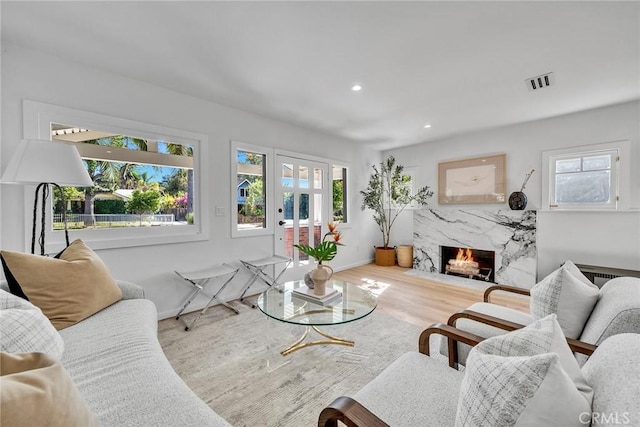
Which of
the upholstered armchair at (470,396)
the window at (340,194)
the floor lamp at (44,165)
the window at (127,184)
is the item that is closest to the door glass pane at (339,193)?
the window at (340,194)

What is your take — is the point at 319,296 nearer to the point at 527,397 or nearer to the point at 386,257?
the point at 527,397

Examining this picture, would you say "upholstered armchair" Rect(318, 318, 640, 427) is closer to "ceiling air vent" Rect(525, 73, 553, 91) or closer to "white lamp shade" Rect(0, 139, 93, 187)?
"white lamp shade" Rect(0, 139, 93, 187)

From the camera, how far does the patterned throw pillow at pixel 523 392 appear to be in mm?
629

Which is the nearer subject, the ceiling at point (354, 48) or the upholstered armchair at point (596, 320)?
the upholstered armchair at point (596, 320)

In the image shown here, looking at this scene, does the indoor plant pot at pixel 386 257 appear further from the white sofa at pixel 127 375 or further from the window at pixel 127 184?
the white sofa at pixel 127 375

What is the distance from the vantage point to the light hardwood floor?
303cm

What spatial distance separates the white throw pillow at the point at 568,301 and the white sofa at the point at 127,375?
1.65 m

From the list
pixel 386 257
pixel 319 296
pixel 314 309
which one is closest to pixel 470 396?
pixel 314 309

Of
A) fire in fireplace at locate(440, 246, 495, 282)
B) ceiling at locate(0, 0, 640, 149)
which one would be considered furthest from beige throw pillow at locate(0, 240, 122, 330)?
fire in fireplace at locate(440, 246, 495, 282)

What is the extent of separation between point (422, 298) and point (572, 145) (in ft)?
9.74

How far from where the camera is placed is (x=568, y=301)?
1396mm

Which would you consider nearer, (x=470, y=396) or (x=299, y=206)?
(x=470, y=396)

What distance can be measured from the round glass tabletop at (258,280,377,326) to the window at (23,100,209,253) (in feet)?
4.63

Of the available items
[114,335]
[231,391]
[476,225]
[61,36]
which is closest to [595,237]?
[476,225]
